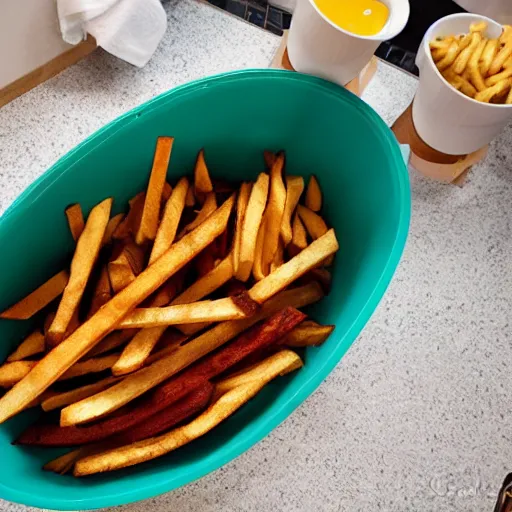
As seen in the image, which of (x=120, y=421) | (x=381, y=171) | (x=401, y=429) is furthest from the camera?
(x=401, y=429)

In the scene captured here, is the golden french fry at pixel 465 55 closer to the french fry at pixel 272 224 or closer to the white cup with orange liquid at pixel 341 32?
the white cup with orange liquid at pixel 341 32

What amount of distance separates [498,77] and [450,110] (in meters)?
0.08

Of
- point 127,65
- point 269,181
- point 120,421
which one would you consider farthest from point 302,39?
point 120,421

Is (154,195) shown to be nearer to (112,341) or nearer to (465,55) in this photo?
(112,341)

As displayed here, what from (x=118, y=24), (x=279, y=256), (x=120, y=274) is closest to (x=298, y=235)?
(x=279, y=256)

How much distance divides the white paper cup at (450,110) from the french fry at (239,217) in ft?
1.10

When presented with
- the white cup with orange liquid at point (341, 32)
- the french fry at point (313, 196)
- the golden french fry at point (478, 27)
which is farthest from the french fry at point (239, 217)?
the golden french fry at point (478, 27)

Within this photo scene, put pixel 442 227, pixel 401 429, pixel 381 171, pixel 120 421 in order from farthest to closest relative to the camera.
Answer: pixel 442 227
pixel 401 429
pixel 381 171
pixel 120 421

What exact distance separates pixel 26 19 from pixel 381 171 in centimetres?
63

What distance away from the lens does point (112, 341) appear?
72 cm

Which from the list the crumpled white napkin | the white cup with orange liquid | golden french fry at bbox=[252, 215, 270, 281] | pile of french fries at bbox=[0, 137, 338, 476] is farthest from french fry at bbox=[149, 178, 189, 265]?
the crumpled white napkin

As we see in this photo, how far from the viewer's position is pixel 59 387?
74cm

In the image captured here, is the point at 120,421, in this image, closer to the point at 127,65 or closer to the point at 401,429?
the point at 401,429

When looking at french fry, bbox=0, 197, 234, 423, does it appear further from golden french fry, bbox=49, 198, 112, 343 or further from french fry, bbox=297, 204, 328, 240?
french fry, bbox=297, 204, 328, 240
